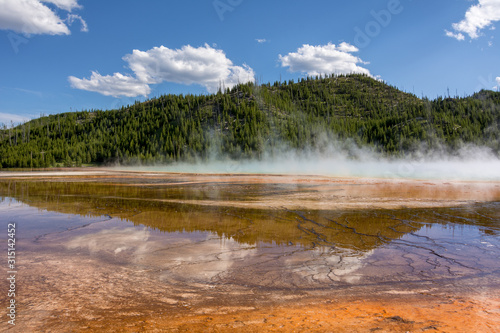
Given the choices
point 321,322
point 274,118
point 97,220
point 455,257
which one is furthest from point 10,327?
point 274,118

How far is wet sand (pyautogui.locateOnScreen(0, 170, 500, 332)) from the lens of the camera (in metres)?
4.46

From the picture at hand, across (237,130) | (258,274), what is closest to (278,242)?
(258,274)

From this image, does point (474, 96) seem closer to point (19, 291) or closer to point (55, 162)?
point (19, 291)

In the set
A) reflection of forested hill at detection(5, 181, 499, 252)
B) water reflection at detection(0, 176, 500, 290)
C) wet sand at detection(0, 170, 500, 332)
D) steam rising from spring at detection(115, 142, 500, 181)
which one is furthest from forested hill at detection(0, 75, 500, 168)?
wet sand at detection(0, 170, 500, 332)

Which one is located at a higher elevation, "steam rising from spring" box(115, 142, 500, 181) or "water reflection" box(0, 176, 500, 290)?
"steam rising from spring" box(115, 142, 500, 181)

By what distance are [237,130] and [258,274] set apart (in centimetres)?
9812

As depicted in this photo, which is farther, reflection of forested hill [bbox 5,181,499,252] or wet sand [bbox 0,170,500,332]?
reflection of forested hill [bbox 5,181,499,252]

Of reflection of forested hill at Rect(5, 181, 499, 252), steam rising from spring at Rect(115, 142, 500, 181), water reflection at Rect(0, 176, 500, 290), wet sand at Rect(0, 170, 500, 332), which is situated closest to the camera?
wet sand at Rect(0, 170, 500, 332)

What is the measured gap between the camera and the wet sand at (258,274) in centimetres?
446

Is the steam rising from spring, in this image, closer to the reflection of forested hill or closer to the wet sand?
the reflection of forested hill

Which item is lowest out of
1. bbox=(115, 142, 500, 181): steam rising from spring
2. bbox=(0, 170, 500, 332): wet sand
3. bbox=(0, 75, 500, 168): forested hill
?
bbox=(0, 170, 500, 332): wet sand

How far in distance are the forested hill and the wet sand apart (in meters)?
79.0

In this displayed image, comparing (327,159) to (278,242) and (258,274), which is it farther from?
(258,274)

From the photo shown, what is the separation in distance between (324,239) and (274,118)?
104m
